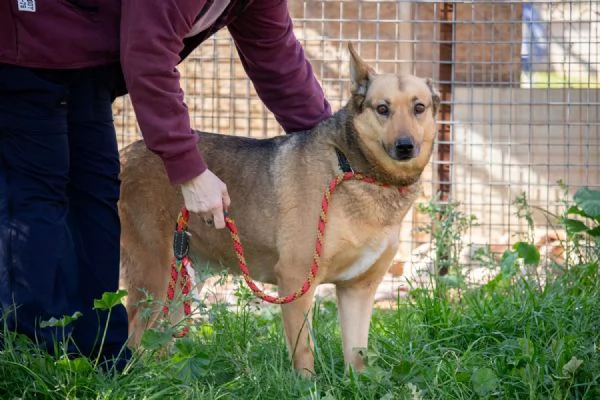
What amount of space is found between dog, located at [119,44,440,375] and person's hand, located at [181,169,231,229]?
541 mm

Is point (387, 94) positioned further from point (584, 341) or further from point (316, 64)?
point (316, 64)

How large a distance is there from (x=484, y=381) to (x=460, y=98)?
373cm

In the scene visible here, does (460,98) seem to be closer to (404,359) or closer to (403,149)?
(403,149)

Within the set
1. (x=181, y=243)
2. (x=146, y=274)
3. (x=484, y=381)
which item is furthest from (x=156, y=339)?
(x=484, y=381)

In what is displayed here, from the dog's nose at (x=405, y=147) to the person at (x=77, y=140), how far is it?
2.34 feet

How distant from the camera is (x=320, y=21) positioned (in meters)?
6.26

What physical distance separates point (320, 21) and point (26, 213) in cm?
367

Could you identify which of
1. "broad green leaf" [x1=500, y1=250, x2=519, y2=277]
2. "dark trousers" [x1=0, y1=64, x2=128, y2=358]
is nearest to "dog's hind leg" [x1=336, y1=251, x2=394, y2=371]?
"dark trousers" [x1=0, y1=64, x2=128, y2=358]

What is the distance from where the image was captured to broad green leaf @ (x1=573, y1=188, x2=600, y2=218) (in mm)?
4242

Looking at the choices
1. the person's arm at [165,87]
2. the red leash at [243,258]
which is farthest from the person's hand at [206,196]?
the red leash at [243,258]

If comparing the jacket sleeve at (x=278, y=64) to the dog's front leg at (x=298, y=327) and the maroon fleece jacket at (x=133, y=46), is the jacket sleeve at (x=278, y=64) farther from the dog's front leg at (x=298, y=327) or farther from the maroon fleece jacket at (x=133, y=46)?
the dog's front leg at (x=298, y=327)

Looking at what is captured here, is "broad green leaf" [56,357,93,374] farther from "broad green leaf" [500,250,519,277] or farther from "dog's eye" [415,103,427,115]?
"broad green leaf" [500,250,519,277]

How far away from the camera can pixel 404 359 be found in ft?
10.1

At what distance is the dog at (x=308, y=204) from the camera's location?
3.48 meters
